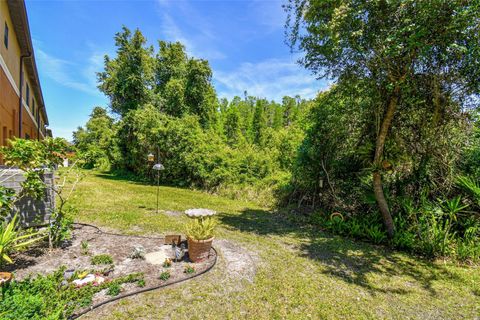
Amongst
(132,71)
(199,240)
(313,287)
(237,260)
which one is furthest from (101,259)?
(132,71)

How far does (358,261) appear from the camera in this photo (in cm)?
437

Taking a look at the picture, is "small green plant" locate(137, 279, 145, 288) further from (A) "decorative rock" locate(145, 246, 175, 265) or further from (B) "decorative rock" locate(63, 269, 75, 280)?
(B) "decorative rock" locate(63, 269, 75, 280)

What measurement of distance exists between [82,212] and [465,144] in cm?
983

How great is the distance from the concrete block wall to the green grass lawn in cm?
130

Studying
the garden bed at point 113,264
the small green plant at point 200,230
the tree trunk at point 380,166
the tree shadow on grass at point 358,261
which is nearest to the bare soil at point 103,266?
the garden bed at point 113,264

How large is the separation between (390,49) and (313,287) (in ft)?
13.7

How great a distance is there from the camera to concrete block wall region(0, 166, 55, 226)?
4168 mm

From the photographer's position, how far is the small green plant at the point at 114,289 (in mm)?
2886

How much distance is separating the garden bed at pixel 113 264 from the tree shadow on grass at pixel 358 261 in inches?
80.6

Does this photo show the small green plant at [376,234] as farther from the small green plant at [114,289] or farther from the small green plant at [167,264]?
the small green plant at [114,289]

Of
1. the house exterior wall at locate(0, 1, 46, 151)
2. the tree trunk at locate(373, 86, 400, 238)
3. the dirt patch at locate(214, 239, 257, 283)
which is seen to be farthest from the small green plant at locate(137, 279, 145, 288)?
the house exterior wall at locate(0, 1, 46, 151)

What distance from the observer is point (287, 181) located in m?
9.05

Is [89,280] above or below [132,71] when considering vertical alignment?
below

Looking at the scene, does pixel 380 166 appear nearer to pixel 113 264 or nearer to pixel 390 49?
pixel 390 49
